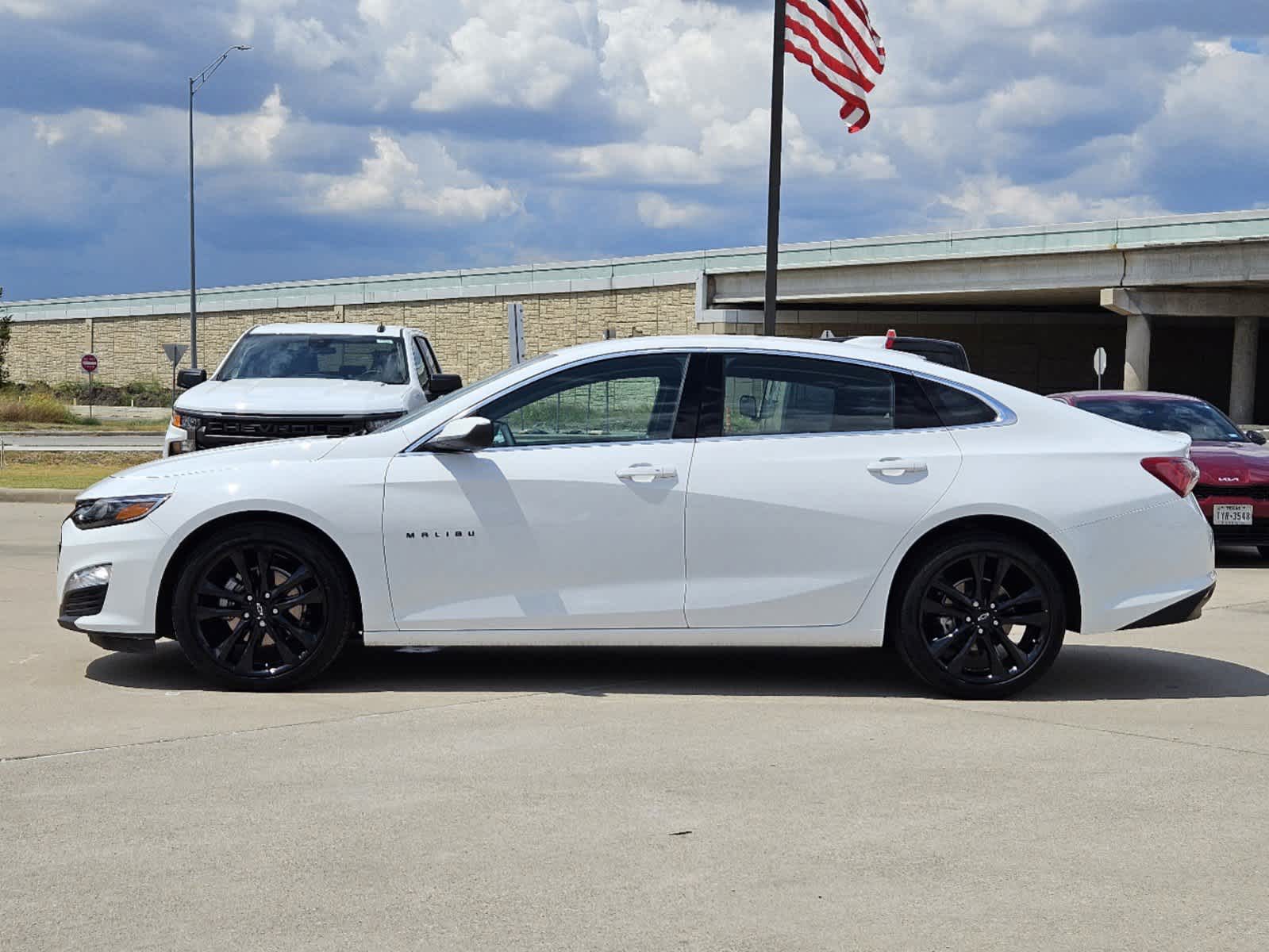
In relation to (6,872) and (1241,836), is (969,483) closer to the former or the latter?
(1241,836)

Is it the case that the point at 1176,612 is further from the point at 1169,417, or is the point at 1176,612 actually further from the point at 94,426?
the point at 94,426

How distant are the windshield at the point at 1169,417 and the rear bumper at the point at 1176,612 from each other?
7.71 metres

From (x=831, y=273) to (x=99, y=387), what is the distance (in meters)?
39.0

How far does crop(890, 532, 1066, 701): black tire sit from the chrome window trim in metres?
0.55

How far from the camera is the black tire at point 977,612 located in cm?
710

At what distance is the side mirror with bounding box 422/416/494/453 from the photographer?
7027 millimetres

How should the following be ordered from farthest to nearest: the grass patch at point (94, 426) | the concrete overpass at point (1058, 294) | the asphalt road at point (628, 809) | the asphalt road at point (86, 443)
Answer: the concrete overpass at point (1058, 294) < the grass patch at point (94, 426) < the asphalt road at point (86, 443) < the asphalt road at point (628, 809)

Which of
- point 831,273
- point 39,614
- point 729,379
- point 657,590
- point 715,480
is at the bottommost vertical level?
point 39,614

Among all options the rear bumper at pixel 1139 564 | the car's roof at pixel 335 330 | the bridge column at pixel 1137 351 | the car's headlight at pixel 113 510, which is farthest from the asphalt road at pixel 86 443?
the bridge column at pixel 1137 351

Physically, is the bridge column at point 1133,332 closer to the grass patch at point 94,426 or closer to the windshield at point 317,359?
the grass patch at point 94,426

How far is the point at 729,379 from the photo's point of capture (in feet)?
23.9

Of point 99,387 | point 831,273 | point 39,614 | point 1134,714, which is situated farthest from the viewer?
point 99,387

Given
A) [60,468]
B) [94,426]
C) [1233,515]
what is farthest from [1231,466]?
[94,426]

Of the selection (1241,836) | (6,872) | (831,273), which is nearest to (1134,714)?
(1241,836)
